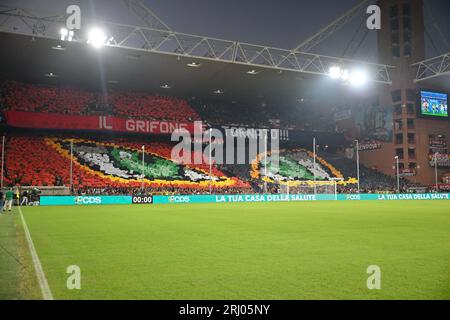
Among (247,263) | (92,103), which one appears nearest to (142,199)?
(92,103)

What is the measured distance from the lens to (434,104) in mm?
61344

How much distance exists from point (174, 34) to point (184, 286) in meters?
33.3

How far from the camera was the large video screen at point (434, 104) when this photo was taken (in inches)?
2369

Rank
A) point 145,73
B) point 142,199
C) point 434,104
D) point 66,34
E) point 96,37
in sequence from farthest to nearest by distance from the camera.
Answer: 1. point 434,104
2. point 145,73
3. point 142,199
4. point 66,34
5. point 96,37

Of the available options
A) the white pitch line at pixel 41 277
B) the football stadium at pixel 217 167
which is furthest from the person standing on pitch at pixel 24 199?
the white pitch line at pixel 41 277

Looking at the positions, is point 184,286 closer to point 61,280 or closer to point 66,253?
point 61,280

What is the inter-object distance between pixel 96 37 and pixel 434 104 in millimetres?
49688

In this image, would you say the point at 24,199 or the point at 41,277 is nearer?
the point at 41,277

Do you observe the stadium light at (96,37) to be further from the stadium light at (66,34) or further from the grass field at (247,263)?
the grass field at (247,263)

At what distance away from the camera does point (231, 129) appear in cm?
5625

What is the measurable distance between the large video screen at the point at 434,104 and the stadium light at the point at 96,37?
46.3 m

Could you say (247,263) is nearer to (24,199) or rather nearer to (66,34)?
(66,34)

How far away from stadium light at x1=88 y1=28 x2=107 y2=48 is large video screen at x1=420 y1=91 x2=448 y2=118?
4631 cm

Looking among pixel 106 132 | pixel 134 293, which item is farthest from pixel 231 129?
pixel 134 293
